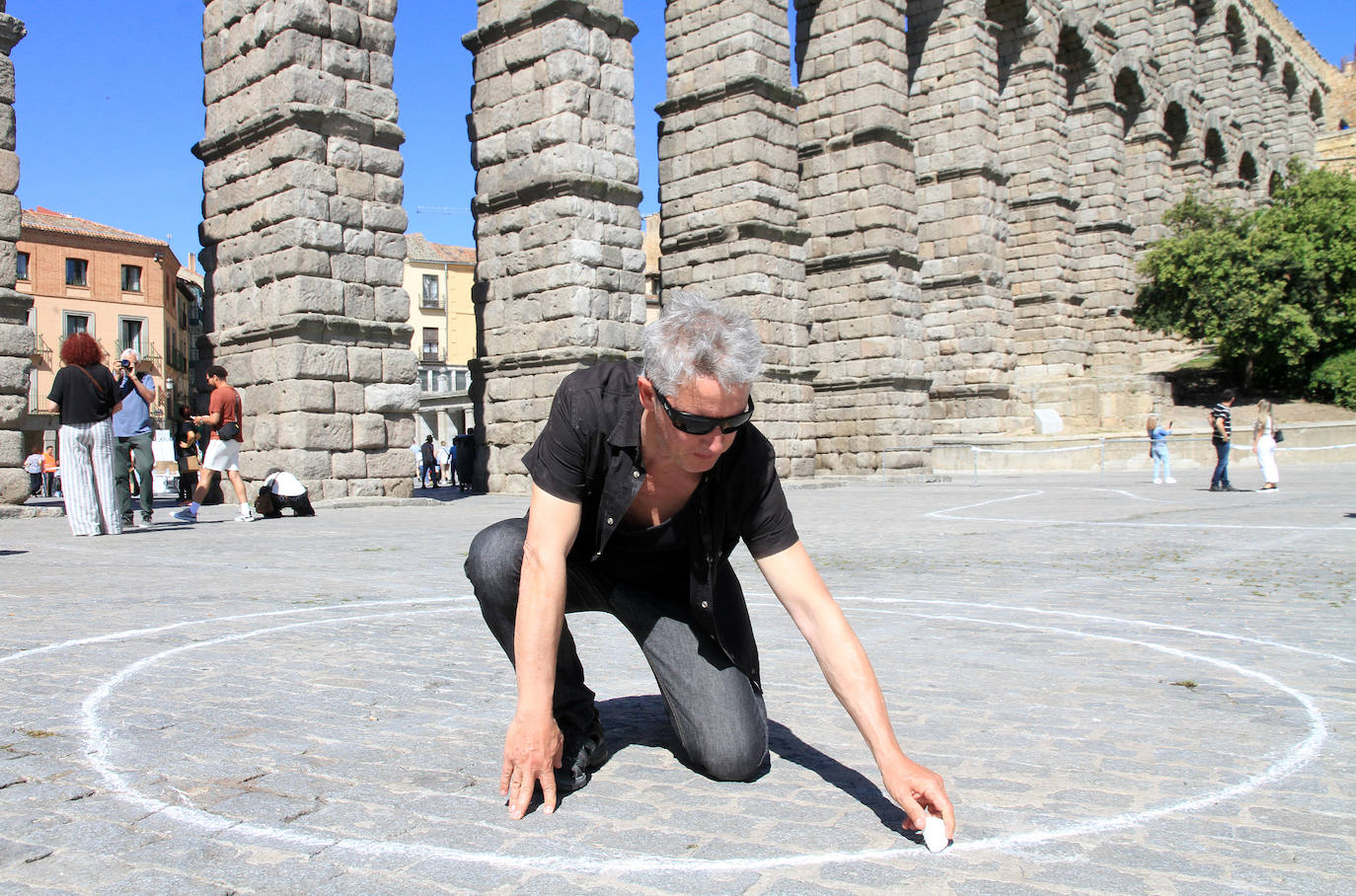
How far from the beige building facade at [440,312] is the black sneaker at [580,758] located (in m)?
47.7

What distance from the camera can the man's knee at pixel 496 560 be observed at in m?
2.89

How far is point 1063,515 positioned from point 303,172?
9.65m

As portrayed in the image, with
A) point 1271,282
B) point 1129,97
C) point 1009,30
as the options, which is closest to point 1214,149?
point 1129,97

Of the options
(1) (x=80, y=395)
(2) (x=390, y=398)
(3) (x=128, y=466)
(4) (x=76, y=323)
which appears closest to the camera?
(1) (x=80, y=395)

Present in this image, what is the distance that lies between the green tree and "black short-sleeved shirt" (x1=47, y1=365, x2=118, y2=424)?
28157 millimetres

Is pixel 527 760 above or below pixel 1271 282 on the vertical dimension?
below

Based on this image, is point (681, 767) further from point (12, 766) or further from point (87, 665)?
point (87, 665)

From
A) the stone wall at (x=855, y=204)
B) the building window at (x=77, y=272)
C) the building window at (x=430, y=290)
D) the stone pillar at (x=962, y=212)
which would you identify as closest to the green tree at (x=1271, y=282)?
the stone wall at (x=855, y=204)

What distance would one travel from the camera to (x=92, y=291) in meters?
46.1

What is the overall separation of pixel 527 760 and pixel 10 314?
11.5m

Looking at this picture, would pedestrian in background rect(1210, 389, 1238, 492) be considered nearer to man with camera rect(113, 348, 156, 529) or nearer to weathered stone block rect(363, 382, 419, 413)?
weathered stone block rect(363, 382, 419, 413)

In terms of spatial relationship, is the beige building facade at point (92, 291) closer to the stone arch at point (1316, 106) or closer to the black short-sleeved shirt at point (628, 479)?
the black short-sleeved shirt at point (628, 479)

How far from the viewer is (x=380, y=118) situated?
13.5 m

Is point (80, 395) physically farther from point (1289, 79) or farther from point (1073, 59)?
point (1289, 79)
